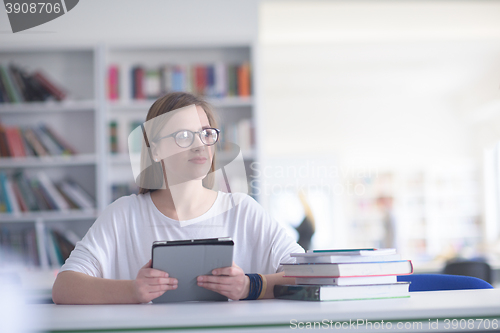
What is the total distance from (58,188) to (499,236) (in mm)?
5998

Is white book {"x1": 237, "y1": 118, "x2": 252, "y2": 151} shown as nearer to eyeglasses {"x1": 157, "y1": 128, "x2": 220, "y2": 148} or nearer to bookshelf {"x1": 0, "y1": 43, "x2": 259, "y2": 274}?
bookshelf {"x1": 0, "y1": 43, "x2": 259, "y2": 274}

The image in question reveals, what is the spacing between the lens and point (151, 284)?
933 mm

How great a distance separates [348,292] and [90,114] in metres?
2.68

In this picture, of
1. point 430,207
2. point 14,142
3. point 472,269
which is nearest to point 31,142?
point 14,142

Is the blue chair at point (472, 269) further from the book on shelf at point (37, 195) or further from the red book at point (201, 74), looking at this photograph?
the book on shelf at point (37, 195)

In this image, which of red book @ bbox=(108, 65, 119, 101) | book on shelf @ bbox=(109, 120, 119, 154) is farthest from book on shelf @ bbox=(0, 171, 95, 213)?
red book @ bbox=(108, 65, 119, 101)

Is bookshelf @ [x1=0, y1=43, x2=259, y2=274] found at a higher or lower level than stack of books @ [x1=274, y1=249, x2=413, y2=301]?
higher

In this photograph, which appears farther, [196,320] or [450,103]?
[450,103]

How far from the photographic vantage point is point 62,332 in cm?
73

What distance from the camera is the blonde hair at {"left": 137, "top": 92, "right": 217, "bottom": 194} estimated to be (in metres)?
1.26

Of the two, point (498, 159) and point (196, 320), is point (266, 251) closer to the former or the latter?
point (196, 320)

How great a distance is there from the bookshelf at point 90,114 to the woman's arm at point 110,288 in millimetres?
2023

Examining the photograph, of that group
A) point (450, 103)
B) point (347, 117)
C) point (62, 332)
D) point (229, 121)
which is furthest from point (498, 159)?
point (62, 332)

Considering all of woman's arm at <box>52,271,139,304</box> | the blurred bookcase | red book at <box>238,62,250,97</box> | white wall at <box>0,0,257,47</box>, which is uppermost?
white wall at <box>0,0,257,47</box>
